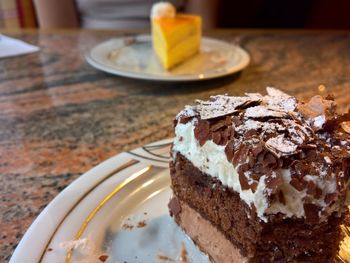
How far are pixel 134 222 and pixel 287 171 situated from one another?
15.6 inches

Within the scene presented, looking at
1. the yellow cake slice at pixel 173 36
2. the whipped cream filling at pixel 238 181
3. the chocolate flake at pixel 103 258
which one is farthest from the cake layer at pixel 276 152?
the yellow cake slice at pixel 173 36

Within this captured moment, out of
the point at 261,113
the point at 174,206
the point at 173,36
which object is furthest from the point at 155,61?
the point at 261,113

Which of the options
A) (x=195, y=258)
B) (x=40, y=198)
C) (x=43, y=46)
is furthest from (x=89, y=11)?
(x=195, y=258)

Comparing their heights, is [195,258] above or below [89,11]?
below

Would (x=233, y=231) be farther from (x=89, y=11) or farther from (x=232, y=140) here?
(x=89, y=11)

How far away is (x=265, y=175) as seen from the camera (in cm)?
68

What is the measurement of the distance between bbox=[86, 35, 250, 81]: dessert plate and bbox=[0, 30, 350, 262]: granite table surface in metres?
0.06

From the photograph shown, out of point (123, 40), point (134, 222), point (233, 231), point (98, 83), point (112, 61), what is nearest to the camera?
point (233, 231)

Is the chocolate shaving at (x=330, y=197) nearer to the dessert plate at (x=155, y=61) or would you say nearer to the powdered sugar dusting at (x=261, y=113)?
the powdered sugar dusting at (x=261, y=113)

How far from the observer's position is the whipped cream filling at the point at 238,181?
2.25 ft

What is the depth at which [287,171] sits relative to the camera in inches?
27.1

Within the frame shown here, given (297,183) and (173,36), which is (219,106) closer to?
(297,183)

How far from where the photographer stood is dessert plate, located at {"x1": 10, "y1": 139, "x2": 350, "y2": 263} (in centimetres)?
81

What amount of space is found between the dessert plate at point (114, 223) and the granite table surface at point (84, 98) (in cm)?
10
